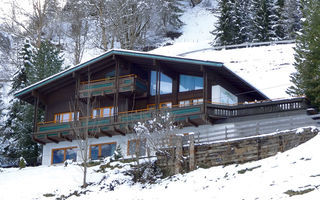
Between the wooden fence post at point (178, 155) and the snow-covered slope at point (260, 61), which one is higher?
the snow-covered slope at point (260, 61)

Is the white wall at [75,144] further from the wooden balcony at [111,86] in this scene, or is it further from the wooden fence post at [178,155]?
the wooden fence post at [178,155]

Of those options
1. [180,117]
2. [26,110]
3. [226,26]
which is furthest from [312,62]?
[226,26]

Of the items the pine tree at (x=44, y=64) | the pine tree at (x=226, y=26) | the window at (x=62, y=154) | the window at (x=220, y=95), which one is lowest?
the window at (x=62, y=154)

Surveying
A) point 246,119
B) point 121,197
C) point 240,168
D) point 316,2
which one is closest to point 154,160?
point 121,197

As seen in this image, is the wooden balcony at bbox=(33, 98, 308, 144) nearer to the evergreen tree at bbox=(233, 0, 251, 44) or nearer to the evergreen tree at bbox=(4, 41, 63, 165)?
the evergreen tree at bbox=(4, 41, 63, 165)

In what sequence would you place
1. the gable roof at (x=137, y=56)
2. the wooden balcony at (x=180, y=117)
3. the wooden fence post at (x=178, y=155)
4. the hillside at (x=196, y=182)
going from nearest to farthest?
the hillside at (x=196, y=182)
the wooden fence post at (x=178, y=155)
the wooden balcony at (x=180, y=117)
the gable roof at (x=137, y=56)

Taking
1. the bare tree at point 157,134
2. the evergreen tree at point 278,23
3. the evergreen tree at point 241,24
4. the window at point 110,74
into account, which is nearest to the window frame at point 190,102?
the bare tree at point 157,134

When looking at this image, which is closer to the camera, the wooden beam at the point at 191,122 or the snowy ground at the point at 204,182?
the snowy ground at the point at 204,182

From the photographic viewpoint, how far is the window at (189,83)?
114 feet

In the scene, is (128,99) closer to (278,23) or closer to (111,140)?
(111,140)

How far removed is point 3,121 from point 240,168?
89.6 ft

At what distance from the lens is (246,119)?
103 feet

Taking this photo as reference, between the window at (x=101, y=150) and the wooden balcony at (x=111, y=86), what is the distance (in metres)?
3.69

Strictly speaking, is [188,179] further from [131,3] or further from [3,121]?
[131,3]
